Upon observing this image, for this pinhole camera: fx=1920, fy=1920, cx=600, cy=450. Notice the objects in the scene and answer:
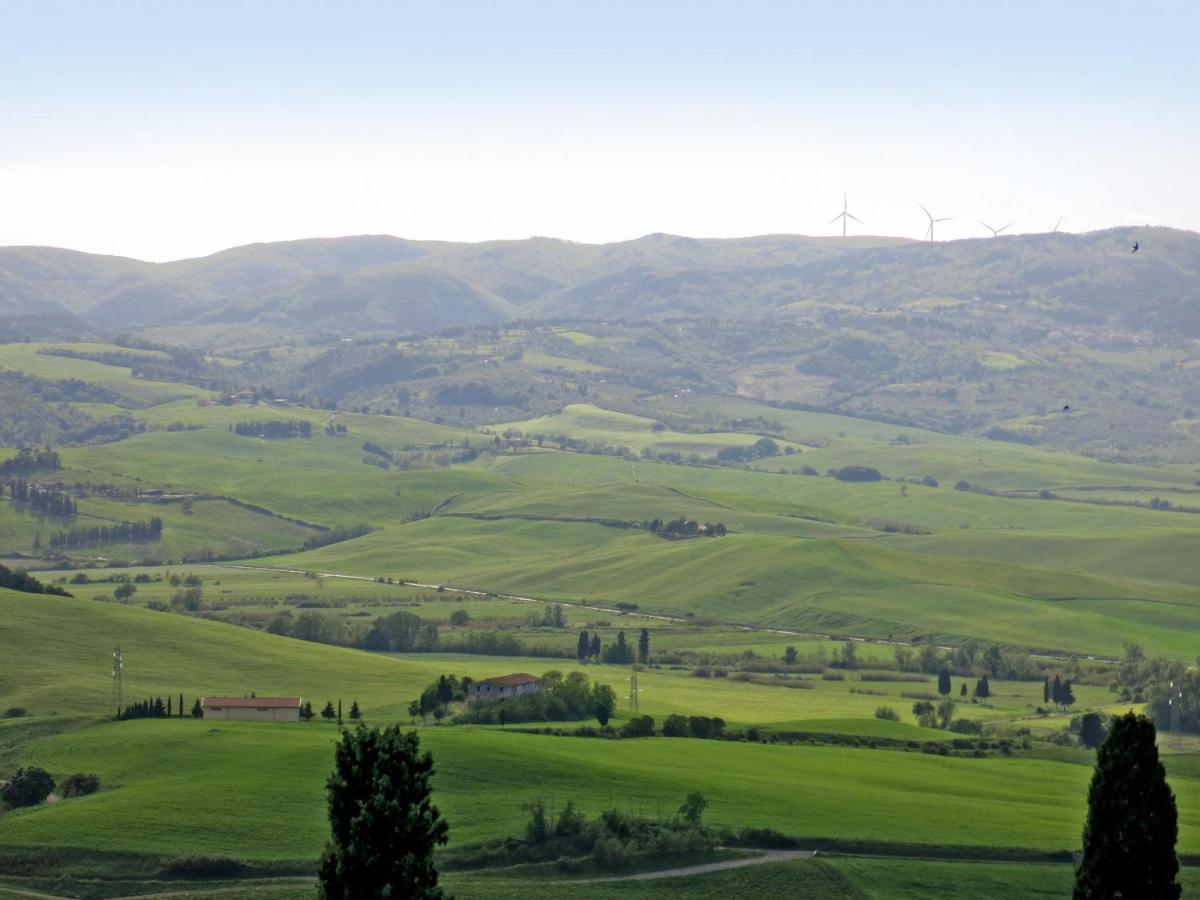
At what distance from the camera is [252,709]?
133625 mm

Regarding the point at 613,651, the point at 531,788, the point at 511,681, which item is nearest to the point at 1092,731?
the point at 511,681

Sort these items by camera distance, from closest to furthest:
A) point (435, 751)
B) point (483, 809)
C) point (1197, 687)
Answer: point (483, 809)
point (435, 751)
point (1197, 687)

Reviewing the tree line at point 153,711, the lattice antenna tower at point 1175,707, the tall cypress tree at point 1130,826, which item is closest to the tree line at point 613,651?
the lattice antenna tower at point 1175,707

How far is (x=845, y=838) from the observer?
102 metres

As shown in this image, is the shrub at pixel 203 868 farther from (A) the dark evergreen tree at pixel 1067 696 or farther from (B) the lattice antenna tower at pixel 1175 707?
(A) the dark evergreen tree at pixel 1067 696

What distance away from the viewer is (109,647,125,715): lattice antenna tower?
137 metres

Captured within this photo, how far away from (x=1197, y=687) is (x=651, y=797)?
7112 centimetres

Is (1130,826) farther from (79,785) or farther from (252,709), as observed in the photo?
(252,709)

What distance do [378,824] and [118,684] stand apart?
9331 cm

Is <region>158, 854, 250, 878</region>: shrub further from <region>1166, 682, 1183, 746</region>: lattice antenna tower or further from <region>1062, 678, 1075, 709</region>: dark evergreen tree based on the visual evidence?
<region>1062, 678, 1075, 709</region>: dark evergreen tree

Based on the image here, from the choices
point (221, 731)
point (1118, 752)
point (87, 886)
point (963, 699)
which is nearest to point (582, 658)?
point (963, 699)

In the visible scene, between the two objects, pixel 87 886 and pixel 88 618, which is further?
pixel 88 618

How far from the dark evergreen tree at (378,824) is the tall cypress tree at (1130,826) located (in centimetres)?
2187

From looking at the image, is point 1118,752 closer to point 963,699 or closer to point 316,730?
point 316,730
